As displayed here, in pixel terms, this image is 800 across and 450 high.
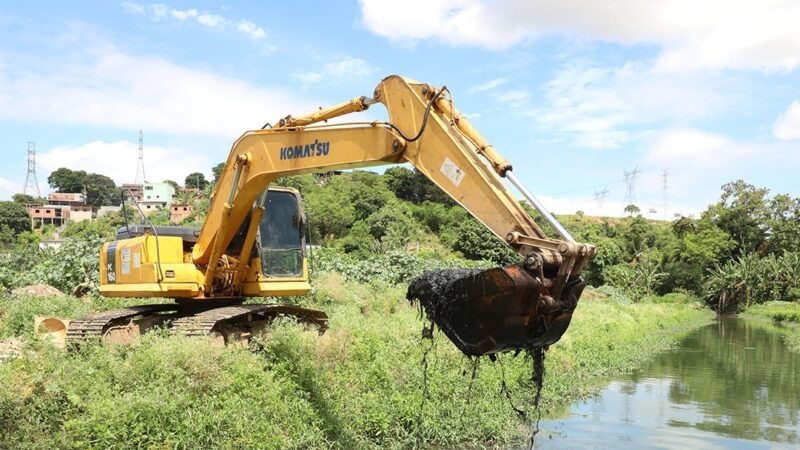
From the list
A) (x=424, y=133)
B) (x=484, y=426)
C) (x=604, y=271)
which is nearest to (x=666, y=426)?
(x=484, y=426)

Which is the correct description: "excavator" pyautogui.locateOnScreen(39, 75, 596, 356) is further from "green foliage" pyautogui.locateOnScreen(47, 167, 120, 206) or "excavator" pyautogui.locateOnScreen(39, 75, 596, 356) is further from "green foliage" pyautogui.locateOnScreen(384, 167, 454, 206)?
"green foliage" pyautogui.locateOnScreen(47, 167, 120, 206)

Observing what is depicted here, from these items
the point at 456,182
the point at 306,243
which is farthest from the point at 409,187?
the point at 456,182

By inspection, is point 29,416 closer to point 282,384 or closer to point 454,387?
point 282,384

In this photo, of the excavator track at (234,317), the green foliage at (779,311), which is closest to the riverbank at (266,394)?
the excavator track at (234,317)

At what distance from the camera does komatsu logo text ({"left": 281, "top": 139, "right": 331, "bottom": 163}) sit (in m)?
8.39

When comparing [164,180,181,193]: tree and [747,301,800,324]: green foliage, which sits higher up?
[164,180,181,193]: tree

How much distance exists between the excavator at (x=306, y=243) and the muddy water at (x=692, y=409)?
13.6 feet

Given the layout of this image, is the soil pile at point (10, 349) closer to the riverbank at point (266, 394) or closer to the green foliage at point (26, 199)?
the riverbank at point (266, 394)

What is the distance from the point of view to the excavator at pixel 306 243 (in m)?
5.82

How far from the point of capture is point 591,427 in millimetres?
10641

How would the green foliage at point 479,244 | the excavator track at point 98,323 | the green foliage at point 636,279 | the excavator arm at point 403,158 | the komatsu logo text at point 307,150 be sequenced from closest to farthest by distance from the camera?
the excavator arm at point 403,158
the komatsu logo text at point 307,150
the excavator track at point 98,323
the green foliage at point 479,244
the green foliage at point 636,279

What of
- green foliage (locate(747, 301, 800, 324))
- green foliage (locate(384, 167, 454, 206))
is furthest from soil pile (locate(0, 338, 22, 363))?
green foliage (locate(384, 167, 454, 206))

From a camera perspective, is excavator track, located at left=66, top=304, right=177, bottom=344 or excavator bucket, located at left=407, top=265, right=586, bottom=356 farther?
excavator track, located at left=66, top=304, right=177, bottom=344

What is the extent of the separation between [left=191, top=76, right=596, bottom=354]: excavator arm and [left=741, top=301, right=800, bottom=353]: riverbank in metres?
30.0
